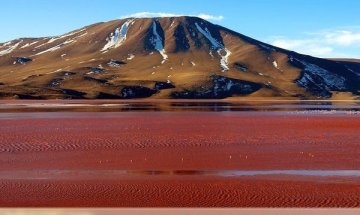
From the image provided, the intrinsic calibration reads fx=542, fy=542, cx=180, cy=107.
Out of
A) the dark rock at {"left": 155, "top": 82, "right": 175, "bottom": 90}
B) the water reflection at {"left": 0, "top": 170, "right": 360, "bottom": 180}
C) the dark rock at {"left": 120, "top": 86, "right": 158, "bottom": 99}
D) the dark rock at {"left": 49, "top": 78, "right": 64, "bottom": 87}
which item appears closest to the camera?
the water reflection at {"left": 0, "top": 170, "right": 360, "bottom": 180}

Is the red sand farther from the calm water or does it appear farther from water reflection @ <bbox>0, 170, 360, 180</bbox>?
the calm water

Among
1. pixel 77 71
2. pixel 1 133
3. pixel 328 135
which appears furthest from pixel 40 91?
pixel 328 135

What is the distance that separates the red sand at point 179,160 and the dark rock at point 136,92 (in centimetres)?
10357

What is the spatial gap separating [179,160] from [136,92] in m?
130

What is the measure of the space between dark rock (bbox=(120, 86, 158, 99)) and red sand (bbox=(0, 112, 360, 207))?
340 ft

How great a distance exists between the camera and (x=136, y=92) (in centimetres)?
15600

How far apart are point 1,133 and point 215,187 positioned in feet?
84.9

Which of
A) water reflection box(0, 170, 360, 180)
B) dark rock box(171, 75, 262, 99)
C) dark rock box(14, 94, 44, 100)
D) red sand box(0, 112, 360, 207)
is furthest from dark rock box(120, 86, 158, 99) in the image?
water reflection box(0, 170, 360, 180)

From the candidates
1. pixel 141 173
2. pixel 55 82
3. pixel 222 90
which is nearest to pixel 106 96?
pixel 55 82

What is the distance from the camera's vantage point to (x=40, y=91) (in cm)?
14350

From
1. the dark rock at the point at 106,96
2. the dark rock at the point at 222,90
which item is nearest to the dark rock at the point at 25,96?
the dark rock at the point at 106,96

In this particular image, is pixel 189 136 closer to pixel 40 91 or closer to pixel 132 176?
pixel 132 176

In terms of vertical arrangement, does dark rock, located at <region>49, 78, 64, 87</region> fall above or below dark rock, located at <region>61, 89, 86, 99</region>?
above

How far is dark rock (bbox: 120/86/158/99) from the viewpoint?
500ft
